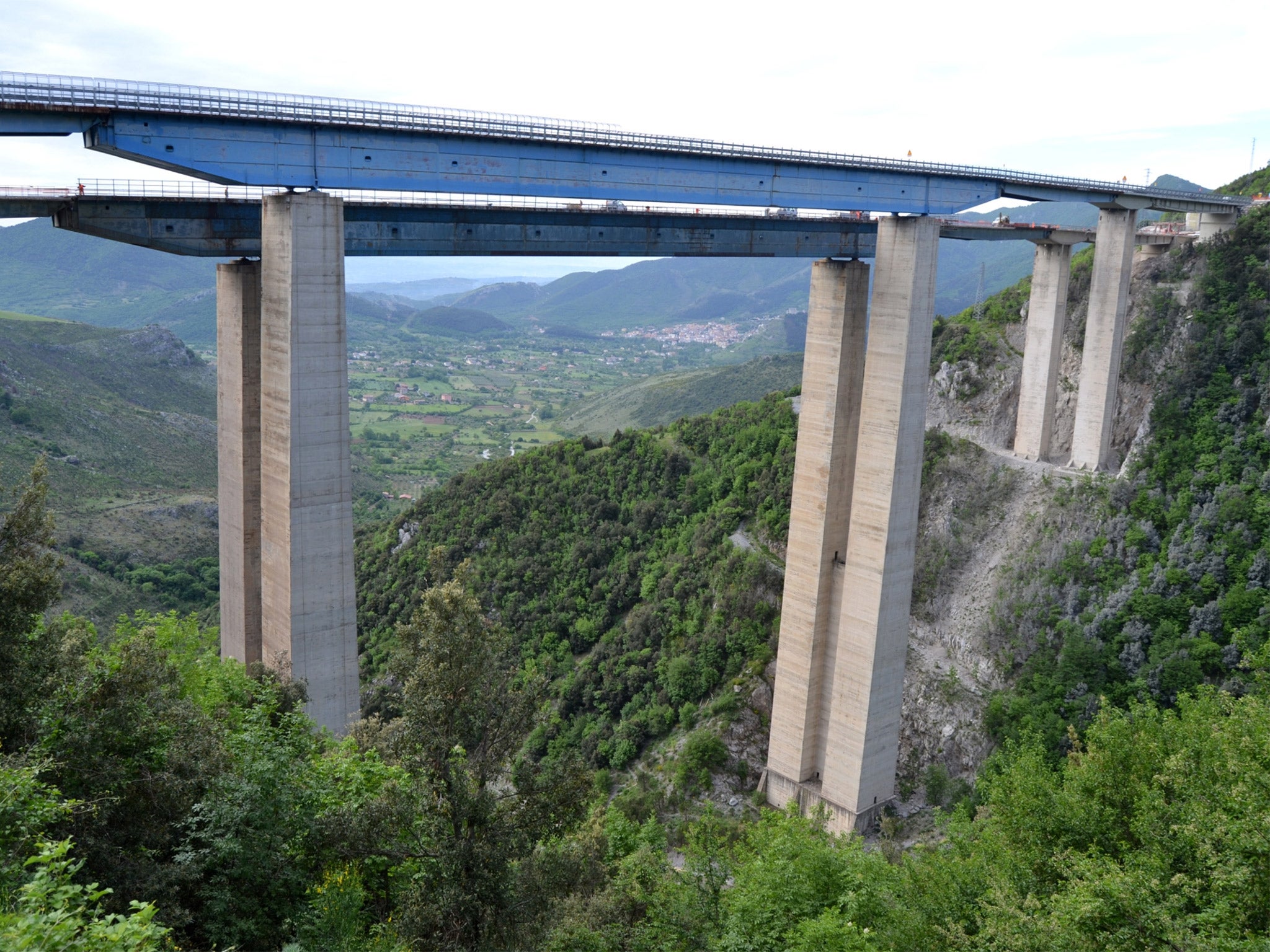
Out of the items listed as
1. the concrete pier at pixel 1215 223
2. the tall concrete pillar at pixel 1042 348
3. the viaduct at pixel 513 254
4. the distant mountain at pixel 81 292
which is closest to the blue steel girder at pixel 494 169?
the viaduct at pixel 513 254

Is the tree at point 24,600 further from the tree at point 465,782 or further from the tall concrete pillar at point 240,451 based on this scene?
the tall concrete pillar at point 240,451

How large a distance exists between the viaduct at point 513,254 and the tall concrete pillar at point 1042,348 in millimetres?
4762

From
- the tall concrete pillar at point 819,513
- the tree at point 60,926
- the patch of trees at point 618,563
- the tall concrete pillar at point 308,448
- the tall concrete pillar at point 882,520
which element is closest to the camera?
the tree at point 60,926

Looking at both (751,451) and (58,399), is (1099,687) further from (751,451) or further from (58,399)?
(58,399)

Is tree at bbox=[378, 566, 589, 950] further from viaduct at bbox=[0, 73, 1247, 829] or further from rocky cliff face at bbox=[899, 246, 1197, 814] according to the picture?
rocky cliff face at bbox=[899, 246, 1197, 814]

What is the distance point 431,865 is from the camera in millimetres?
12125

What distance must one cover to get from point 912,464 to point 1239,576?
14.5 m

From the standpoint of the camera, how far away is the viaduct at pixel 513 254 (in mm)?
19438

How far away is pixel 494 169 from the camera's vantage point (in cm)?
2295

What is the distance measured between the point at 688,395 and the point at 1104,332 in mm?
81578

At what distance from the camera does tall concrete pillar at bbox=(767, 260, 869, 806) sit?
28703 mm

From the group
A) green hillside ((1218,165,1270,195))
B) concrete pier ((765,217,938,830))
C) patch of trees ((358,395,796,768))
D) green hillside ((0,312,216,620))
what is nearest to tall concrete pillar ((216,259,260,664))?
patch of trees ((358,395,796,768))

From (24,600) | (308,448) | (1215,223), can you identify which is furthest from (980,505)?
(24,600)

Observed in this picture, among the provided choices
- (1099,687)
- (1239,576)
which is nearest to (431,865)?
(1099,687)
